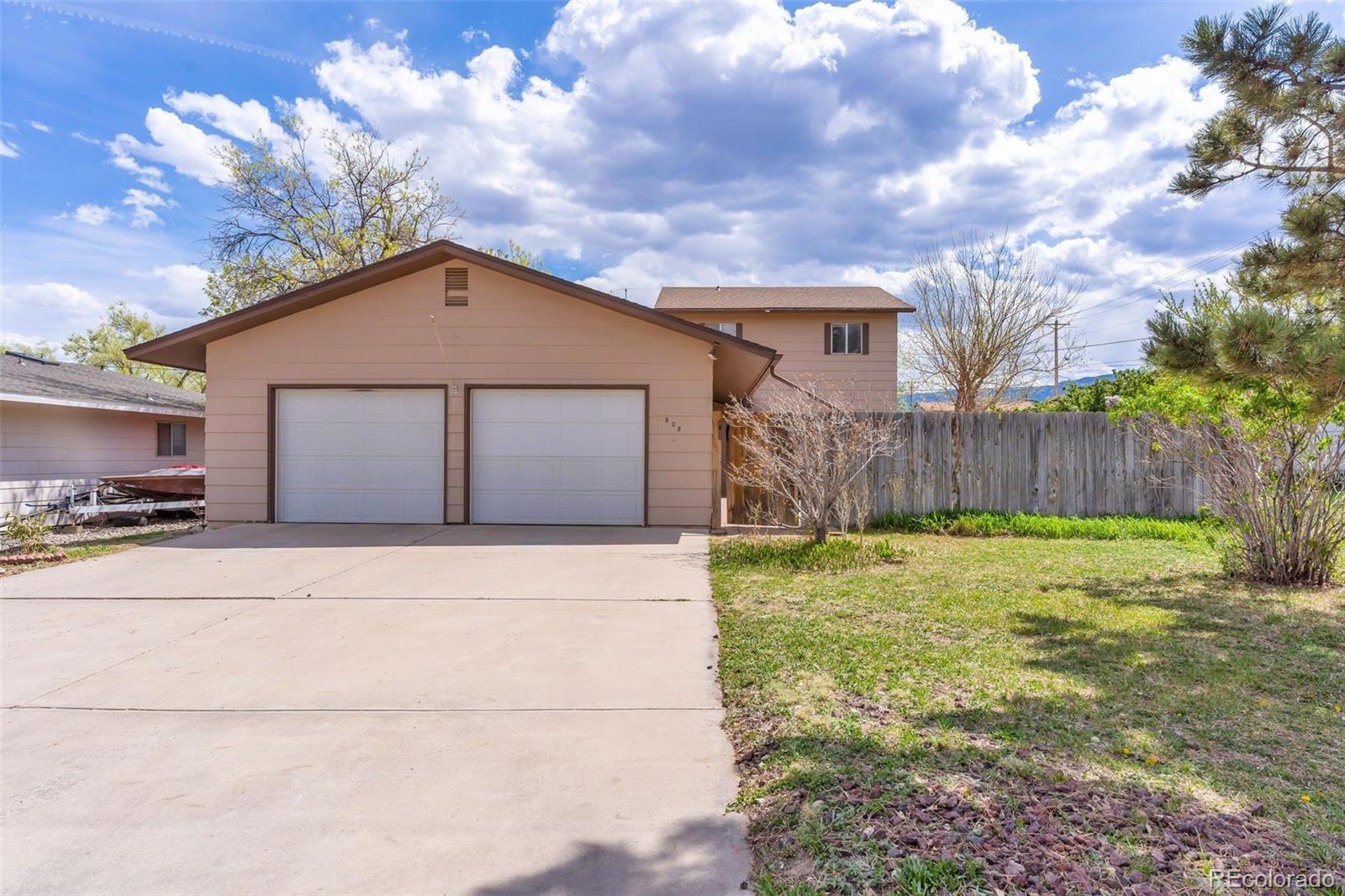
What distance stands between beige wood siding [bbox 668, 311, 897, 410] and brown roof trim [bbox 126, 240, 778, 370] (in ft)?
30.6

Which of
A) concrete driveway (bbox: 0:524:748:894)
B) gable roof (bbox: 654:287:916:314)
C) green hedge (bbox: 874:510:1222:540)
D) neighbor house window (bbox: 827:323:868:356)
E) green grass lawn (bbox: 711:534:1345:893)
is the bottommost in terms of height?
concrete driveway (bbox: 0:524:748:894)

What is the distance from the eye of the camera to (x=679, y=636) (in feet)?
16.6

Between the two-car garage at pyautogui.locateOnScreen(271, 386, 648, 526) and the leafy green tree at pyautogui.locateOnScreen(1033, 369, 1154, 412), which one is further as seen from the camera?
the leafy green tree at pyautogui.locateOnScreen(1033, 369, 1154, 412)

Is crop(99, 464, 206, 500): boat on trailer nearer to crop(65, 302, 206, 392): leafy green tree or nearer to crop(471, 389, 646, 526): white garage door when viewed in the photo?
crop(471, 389, 646, 526): white garage door

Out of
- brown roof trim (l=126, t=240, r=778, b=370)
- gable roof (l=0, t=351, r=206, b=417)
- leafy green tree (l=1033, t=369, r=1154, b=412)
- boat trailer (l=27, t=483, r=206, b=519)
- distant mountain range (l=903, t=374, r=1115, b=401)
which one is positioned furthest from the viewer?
distant mountain range (l=903, t=374, r=1115, b=401)

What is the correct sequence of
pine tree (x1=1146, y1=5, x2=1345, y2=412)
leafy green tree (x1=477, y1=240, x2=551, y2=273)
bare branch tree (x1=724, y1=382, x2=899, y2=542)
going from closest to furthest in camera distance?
pine tree (x1=1146, y1=5, x2=1345, y2=412)
bare branch tree (x1=724, y1=382, x2=899, y2=542)
leafy green tree (x1=477, y1=240, x2=551, y2=273)

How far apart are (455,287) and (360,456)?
10.4ft

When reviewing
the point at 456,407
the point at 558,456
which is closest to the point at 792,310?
the point at 558,456

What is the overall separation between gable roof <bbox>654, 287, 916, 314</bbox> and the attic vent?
31.1 ft

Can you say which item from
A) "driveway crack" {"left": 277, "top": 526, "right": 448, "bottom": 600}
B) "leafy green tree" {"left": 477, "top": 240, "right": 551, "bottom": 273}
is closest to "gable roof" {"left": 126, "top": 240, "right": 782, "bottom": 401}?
"driveway crack" {"left": 277, "top": 526, "right": 448, "bottom": 600}

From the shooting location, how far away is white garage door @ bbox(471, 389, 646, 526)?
10852mm

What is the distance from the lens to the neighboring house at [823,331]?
1962cm

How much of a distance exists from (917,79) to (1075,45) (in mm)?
2227

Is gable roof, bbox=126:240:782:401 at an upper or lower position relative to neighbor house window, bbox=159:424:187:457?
upper
